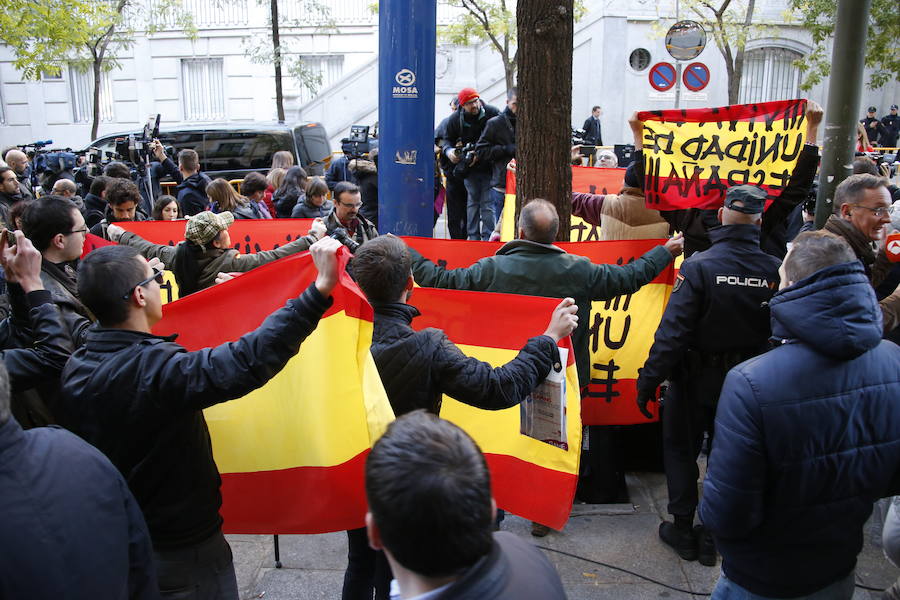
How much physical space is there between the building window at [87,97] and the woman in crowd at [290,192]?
71.7 feet

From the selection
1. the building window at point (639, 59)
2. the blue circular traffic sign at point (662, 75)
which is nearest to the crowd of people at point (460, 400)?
the blue circular traffic sign at point (662, 75)

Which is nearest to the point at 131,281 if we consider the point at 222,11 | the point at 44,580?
the point at 44,580

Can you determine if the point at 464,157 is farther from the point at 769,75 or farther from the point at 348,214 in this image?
the point at 769,75

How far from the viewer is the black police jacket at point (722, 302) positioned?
12.1 feet

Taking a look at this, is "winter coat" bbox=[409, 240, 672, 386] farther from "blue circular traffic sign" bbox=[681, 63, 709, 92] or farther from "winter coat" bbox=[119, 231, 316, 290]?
"blue circular traffic sign" bbox=[681, 63, 709, 92]

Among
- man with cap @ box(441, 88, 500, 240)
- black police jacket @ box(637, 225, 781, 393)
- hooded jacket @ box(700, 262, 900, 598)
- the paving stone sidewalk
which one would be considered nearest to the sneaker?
the paving stone sidewalk

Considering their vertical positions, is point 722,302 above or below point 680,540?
above

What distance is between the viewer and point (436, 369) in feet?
9.51

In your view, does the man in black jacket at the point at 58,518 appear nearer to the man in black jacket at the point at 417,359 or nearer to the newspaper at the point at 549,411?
the man in black jacket at the point at 417,359

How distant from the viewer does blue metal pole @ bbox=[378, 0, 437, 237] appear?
16.0ft

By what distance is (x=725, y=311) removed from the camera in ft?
12.3

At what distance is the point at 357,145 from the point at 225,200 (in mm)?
3829

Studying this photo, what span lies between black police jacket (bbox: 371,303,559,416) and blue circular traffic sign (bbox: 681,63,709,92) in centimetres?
1062

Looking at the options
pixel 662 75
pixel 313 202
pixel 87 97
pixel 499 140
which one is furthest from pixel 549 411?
pixel 87 97
